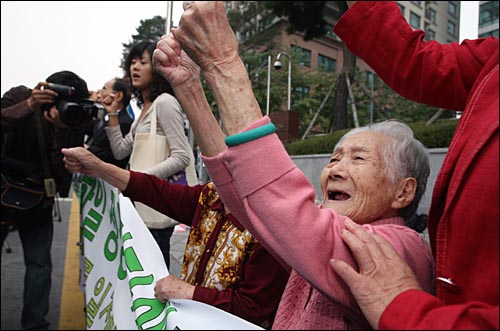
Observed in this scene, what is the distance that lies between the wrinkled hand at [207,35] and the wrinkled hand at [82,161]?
1.24 metres

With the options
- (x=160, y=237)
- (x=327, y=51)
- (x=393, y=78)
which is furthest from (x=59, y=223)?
(x=327, y=51)

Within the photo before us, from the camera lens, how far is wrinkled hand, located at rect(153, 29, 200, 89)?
1279mm

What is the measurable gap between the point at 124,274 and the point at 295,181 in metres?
1.14

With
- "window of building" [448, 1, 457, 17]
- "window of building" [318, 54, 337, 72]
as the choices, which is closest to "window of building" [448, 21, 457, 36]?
"window of building" [448, 1, 457, 17]

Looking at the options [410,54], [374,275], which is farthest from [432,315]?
[410,54]

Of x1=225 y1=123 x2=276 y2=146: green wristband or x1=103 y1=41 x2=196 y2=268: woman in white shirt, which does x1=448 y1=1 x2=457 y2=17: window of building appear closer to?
x1=103 y1=41 x2=196 y2=268: woman in white shirt

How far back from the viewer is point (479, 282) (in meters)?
0.72

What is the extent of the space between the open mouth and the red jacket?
23cm

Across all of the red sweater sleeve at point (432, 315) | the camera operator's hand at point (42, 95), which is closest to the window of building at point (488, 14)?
the camera operator's hand at point (42, 95)

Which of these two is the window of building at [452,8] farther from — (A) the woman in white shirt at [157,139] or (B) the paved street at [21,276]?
(A) the woman in white shirt at [157,139]

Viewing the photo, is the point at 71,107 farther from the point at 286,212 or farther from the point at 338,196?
the point at 286,212

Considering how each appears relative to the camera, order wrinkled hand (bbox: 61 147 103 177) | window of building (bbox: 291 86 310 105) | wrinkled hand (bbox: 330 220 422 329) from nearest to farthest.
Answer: wrinkled hand (bbox: 330 220 422 329) → wrinkled hand (bbox: 61 147 103 177) → window of building (bbox: 291 86 310 105)

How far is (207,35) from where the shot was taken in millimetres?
909

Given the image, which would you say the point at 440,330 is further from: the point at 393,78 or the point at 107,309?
the point at 107,309
